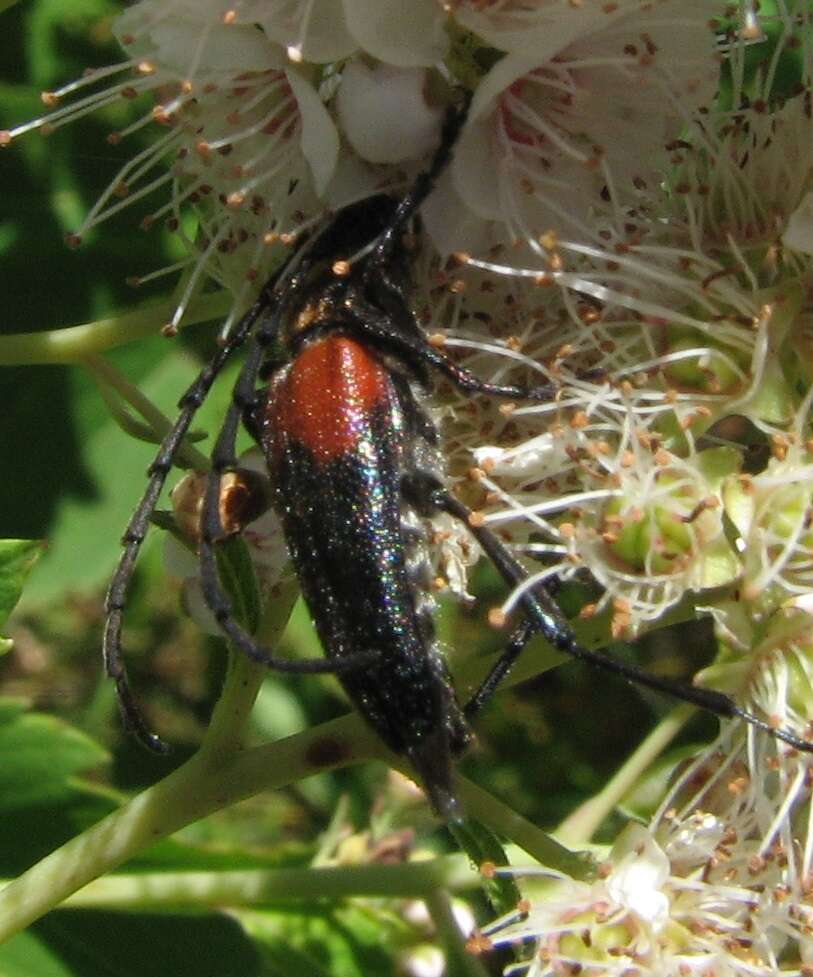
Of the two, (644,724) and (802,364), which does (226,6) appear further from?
(644,724)

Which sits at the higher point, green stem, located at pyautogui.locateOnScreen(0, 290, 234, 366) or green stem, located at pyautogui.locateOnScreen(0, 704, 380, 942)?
green stem, located at pyautogui.locateOnScreen(0, 290, 234, 366)

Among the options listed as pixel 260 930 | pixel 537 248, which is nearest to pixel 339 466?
pixel 537 248

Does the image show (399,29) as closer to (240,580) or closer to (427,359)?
(427,359)

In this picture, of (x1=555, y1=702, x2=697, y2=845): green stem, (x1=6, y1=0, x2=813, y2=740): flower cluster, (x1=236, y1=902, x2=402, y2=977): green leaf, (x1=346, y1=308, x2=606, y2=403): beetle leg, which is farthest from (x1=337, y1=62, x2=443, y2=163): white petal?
(x1=236, y1=902, x2=402, y2=977): green leaf

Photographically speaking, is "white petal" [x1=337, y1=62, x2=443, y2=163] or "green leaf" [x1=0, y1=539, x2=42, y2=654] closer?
"white petal" [x1=337, y1=62, x2=443, y2=163]

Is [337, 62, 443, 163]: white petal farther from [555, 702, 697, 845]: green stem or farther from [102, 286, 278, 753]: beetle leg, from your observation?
[555, 702, 697, 845]: green stem

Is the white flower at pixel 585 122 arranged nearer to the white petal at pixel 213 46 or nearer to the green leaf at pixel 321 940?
the white petal at pixel 213 46

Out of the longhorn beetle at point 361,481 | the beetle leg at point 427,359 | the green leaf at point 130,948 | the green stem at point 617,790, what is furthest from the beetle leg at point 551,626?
the green leaf at point 130,948
